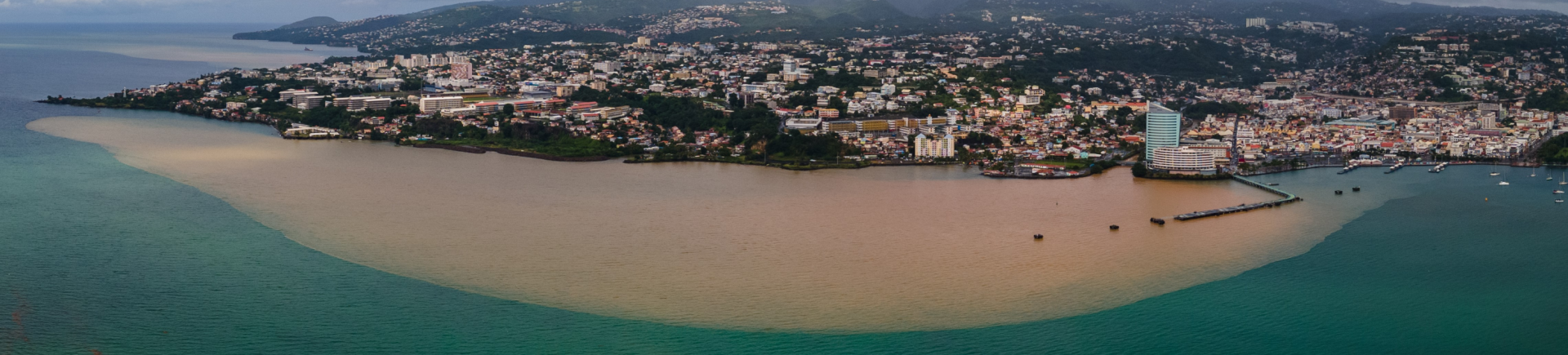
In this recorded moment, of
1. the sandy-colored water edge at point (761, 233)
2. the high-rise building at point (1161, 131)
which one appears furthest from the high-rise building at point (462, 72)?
the high-rise building at point (1161, 131)

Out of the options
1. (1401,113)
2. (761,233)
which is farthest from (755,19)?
(761,233)

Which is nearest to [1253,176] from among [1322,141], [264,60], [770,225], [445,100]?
[1322,141]

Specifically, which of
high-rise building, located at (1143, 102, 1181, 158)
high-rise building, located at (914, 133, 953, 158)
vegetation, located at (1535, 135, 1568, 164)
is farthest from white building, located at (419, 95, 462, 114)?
vegetation, located at (1535, 135, 1568, 164)

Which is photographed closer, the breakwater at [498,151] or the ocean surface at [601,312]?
the ocean surface at [601,312]

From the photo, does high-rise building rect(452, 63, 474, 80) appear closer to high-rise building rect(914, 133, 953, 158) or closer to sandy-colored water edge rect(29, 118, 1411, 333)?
sandy-colored water edge rect(29, 118, 1411, 333)

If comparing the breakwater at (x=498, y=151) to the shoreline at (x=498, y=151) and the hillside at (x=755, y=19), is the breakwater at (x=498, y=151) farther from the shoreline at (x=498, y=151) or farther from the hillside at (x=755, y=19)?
the hillside at (x=755, y=19)

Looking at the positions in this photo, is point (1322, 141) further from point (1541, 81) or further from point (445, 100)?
point (445, 100)

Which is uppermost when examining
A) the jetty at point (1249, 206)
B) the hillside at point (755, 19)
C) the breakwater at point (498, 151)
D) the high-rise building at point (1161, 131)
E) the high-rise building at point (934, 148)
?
the hillside at point (755, 19)
